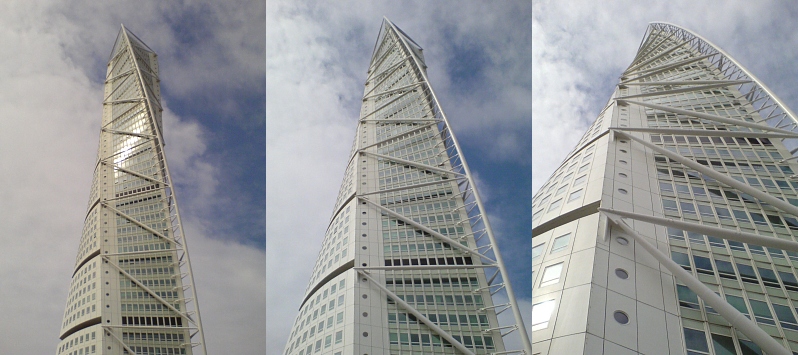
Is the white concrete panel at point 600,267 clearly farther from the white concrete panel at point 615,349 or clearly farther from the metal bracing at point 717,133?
the metal bracing at point 717,133

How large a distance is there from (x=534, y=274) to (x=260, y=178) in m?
17.8

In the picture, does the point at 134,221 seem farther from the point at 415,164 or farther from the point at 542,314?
the point at 542,314

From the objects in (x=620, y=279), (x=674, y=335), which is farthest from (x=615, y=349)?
(x=620, y=279)

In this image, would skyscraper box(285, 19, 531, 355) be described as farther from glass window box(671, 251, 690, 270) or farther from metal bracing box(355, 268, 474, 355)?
glass window box(671, 251, 690, 270)

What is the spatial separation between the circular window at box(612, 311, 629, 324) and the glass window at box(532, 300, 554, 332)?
1699mm

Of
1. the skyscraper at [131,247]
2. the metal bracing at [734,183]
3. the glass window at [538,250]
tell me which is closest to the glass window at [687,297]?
the glass window at [538,250]

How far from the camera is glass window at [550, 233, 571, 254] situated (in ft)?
52.8

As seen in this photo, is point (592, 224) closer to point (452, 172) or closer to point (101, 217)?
point (452, 172)

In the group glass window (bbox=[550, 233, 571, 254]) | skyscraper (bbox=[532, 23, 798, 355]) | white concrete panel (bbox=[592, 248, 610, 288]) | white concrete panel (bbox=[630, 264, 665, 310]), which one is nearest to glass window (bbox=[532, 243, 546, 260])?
skyscraper (bbox=[532, 23, 798, 355])

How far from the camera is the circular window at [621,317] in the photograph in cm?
1181

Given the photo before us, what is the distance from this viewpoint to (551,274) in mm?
14602

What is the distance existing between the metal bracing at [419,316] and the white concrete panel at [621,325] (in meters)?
12.3

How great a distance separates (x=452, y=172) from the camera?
3694 centimetres

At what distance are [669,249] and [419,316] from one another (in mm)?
13693
